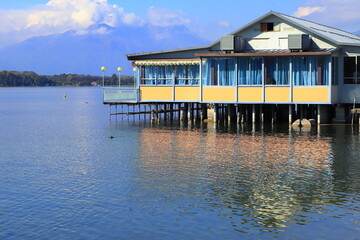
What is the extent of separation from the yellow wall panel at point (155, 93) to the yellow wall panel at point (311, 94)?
34.6 feet

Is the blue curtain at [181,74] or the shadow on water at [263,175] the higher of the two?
the blue curtain at [181,74]

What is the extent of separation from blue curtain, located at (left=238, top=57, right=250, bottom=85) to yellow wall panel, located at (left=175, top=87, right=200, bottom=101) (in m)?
3.80

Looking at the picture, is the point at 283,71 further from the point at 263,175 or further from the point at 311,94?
the point at 263,175

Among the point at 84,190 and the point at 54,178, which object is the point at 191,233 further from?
the point at 54,178

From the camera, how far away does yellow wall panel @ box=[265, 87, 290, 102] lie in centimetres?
4459

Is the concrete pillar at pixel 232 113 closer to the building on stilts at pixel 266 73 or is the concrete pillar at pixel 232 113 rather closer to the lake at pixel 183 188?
the building on stilts at pixel 266 73

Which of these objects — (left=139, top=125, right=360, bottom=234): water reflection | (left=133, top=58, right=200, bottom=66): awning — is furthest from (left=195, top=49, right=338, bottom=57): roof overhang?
(left=139, top=125, right=360, bottom=234): water reflection

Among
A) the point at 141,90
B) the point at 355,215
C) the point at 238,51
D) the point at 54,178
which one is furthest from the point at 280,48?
the point at 355,215

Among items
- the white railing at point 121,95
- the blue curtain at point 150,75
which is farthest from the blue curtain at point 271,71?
the white railing at point 121,95

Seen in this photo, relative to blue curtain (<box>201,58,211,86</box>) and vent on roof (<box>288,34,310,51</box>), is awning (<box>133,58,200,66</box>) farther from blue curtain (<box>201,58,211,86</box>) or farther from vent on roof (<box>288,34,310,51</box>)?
vent on roof (<box>288,34,310,51</box>)

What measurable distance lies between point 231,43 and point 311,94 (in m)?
7.06

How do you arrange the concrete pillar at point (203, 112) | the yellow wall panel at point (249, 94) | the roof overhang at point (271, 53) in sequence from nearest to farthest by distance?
the roof overhang at point (271, 53)
the yellow wall panel at point (249, 94)
the concrete pillar at point (203, 112)

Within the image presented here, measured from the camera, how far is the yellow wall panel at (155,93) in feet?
163

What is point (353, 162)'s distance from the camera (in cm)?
2831
